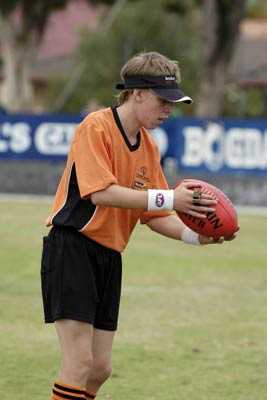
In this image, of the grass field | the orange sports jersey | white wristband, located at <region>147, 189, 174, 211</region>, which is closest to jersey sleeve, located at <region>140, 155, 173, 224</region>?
the orange sports jersey

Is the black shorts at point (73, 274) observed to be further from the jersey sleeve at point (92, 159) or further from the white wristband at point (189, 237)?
the white wristband at point (189, 237)

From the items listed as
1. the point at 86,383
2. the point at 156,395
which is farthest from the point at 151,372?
the point at 86,383

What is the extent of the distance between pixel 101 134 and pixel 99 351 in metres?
1.15

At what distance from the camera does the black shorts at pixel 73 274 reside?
6438mm

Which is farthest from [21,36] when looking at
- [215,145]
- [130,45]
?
[215,145]

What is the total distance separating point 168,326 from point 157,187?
158 inches

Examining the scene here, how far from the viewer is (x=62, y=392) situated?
641 cm

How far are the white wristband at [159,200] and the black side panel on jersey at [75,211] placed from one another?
298 millimetres

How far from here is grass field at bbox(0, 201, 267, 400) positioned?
28.2 ft

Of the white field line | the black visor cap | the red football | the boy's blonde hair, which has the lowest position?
the white field line

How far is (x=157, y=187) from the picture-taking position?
6824mm

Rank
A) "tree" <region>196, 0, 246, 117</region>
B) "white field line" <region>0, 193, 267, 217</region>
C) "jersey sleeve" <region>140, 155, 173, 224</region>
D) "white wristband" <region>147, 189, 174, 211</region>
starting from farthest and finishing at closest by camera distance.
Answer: "tree" <region>196, 0, 246, 117</region> < "white field line" <region>0, 193, 267, 217</region> < "jersey sleeve" <region>140, 155, 173, 224</region> < "white wristband" <region>147, 189, 174, 211</region>

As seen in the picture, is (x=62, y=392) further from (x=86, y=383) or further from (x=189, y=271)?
(x=189, y=271)

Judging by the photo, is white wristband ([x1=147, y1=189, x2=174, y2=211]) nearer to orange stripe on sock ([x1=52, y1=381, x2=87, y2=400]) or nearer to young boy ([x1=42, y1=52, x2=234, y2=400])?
young boy ([x1=42, y1=52, x2=234, y2=400])
